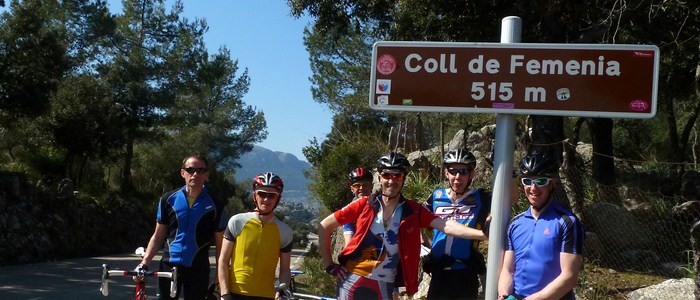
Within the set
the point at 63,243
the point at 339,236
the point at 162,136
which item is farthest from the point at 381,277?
the point at 162,136

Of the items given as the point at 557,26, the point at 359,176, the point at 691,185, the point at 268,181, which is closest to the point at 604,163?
the point at 691,185

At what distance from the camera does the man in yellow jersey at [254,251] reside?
16.7 ft

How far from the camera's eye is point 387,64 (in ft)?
14.0

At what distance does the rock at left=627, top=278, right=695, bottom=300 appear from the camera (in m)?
7.84

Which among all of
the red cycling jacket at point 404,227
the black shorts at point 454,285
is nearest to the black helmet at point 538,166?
the red cycling jacket at point 404,227

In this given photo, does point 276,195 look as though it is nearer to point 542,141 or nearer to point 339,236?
point 542,141

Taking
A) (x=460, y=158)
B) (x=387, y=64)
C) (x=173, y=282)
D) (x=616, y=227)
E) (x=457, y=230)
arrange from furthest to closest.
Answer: (x=616, y=227) < (x=173, y=282) < (x=460, y=158) < (x=457, y=230) < (x=387, y=64)

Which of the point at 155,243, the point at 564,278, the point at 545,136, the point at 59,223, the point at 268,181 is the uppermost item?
the point at 545,136

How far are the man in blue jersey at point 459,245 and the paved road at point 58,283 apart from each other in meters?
9.41

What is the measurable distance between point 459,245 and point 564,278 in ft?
4.18

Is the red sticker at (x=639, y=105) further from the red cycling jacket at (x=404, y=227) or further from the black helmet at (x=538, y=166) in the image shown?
the red cycling jacket at (x=404, y=227)

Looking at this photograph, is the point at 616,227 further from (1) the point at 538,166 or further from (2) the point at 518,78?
(2) the point at 518,78

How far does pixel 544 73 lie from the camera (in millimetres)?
4055

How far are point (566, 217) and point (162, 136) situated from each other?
37.7 metres
